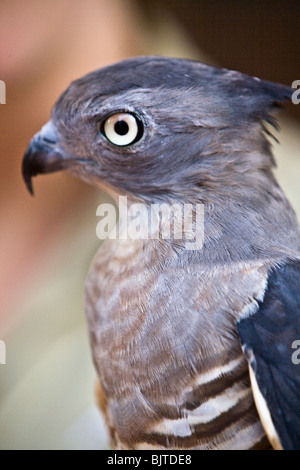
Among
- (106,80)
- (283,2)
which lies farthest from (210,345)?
(283,2)

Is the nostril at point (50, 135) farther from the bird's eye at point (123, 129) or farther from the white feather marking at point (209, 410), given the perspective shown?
the white feather marking at point (209, 410)

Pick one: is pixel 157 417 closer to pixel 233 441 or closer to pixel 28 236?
pixel 233 441

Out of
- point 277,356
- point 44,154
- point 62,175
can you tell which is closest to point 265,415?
point 277,356

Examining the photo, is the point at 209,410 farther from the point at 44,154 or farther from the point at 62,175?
the point at 62,175

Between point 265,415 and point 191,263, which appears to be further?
point 191,263

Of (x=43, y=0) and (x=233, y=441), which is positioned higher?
(x=43, y=0)

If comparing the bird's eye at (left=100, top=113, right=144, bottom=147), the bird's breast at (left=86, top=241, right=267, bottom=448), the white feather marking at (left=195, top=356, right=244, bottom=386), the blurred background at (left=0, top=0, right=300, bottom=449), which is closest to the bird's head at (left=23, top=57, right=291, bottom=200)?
the bird's eye at (left=100, top=113, right=144, bottom=147)

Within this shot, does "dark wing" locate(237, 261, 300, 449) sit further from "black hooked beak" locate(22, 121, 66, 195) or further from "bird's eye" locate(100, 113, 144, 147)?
"black hooked beak" locate(22, 121, 66, 195)
